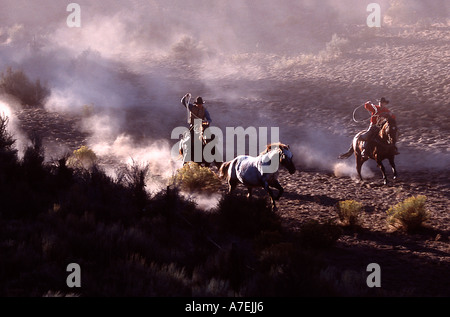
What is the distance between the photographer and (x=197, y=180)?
13156 millimetres

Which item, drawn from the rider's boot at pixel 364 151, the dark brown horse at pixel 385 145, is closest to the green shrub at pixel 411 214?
the dark brown horse at pixel 385 145

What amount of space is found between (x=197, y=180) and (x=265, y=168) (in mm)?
2966

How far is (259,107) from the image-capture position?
2506cm

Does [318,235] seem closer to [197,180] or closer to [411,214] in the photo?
[411,214]

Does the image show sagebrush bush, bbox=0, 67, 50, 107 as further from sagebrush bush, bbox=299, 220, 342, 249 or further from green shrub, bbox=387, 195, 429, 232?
green shrub, bbox=387, 195, 429, 232

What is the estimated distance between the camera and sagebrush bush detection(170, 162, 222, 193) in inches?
516

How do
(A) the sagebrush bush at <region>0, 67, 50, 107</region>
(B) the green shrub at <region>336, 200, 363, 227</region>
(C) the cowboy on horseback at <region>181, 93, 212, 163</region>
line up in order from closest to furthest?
1. (B) the green shrub at <region>336, 200, 363, 227</region>
2. (C) the cowboy on horseback at <region>181, 93, 212, 163</region>
3. (A) the sagebrush bush at <region>0, 67, 50, 107</region>

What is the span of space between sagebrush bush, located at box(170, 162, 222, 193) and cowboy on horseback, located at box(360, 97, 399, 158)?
527cm

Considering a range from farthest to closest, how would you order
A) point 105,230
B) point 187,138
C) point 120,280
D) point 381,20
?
point 381,20
point 187,138
point 105,230
point 120,280

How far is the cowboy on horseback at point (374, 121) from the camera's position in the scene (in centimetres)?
1392

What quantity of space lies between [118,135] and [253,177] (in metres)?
12.0

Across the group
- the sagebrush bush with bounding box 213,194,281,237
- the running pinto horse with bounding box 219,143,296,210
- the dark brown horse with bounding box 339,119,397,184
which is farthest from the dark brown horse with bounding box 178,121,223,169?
the dark brown horse with bounding box 339,119,397,184

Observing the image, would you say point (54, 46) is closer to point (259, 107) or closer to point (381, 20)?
point (259, 107)

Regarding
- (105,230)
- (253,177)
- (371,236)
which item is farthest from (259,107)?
(105,230)
